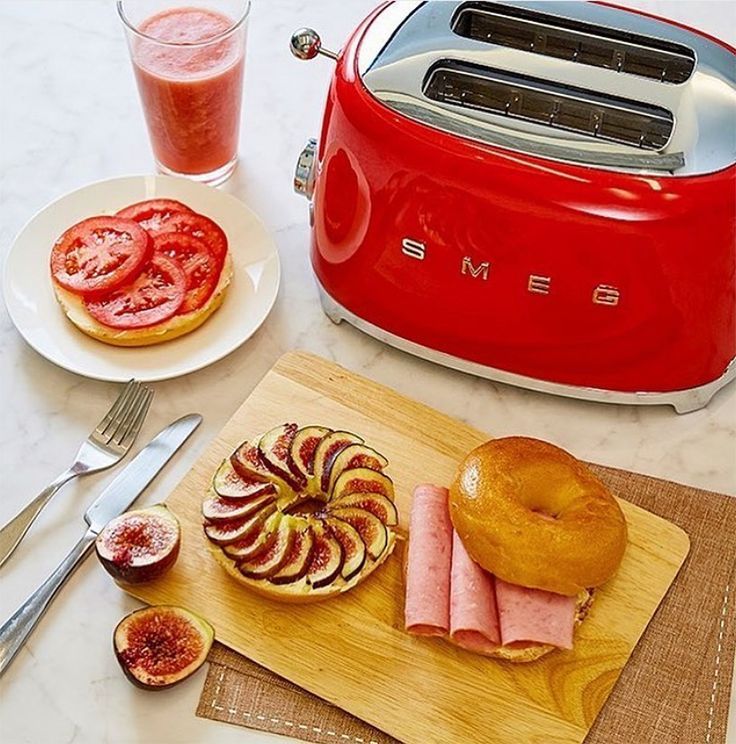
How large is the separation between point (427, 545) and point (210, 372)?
46cm

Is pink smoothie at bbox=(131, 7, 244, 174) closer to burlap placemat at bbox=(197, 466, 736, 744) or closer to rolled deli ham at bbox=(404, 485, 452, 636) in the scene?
rolled deli ham at bbox=(404, 485, 452, 636)

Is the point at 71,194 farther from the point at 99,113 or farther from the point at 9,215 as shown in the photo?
the point at 99,113

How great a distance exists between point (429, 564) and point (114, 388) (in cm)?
55

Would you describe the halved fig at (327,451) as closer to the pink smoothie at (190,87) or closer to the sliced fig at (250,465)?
the sliced fig at (250,465)

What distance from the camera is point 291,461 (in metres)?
1.57

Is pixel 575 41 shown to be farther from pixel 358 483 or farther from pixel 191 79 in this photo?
pixel 358 483

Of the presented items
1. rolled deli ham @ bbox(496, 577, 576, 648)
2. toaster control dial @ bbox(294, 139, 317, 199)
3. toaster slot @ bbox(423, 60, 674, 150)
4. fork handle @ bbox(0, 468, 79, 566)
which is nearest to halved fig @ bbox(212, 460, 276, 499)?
fork handle @ bbox(0, 468, 79, 566)

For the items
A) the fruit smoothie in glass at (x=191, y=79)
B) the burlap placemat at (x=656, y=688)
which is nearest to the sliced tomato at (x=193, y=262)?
the fruit smoothie in glass at (x=191, y=79)

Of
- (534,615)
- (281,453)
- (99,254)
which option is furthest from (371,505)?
(99,254)

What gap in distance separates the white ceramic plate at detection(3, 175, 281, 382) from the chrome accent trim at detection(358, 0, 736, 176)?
1.26 feet

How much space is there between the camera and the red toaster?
1507mm

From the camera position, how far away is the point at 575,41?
5.53ft

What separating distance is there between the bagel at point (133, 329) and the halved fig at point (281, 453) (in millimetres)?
229

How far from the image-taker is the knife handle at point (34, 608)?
57.1 inches
